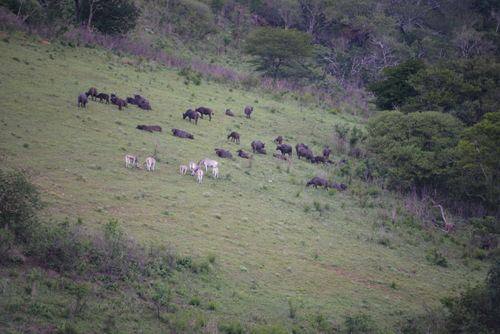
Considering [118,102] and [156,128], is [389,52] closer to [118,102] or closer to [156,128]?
[118,102]

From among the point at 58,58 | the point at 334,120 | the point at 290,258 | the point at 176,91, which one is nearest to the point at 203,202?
the point at 290,258

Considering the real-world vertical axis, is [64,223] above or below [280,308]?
above

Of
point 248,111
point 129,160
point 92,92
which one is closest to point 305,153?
point 248,111

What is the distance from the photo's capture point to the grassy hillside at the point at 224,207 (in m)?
13.2

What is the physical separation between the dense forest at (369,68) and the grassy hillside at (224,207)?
2.59 m

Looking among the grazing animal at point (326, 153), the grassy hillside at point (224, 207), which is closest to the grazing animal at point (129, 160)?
the grassy hillside at point (224, 207)

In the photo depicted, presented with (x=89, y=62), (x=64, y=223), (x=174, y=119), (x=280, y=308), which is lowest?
(x=280, y=308)

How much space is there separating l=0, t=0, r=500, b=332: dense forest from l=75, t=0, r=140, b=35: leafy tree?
0.10m

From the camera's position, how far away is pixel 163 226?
14.5 metres

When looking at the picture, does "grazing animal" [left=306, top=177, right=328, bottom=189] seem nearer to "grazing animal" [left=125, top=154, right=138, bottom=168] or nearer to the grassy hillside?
the grassy hillside

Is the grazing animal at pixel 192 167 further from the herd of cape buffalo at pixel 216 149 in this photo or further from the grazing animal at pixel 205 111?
the grazing animal at pixel 205 111

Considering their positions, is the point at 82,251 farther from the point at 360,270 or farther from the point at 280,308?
the point at 360,270

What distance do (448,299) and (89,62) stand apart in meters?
29.2

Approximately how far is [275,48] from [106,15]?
19.9 metres
